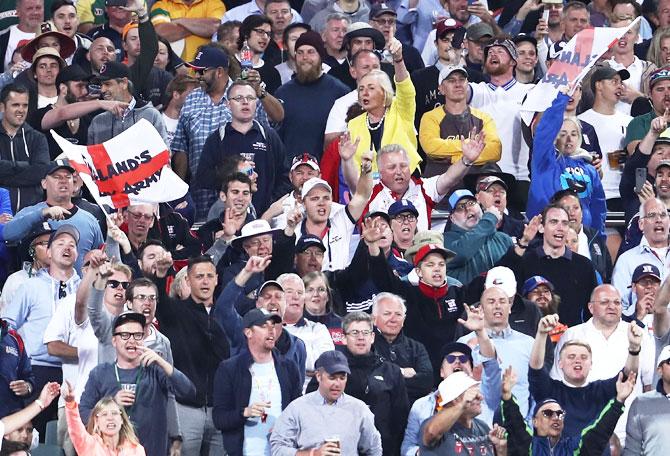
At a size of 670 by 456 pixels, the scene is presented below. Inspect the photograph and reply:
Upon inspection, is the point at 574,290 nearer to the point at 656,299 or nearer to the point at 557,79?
Answer: the point at 656,299

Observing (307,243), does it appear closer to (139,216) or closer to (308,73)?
(139,216)

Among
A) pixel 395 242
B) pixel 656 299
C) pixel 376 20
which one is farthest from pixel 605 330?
pixel 376 20

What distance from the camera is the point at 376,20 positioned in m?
22.5

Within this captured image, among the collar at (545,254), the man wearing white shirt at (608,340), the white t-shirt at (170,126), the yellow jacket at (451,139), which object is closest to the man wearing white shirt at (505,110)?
the yellow jacket at (451,139)

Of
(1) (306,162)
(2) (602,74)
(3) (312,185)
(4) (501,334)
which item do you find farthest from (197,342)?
(2) (602,74)

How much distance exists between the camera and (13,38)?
73.2ft

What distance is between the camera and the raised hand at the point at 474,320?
1717 cm

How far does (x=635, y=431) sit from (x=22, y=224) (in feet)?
16.6

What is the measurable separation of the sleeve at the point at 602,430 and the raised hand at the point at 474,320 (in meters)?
1.08

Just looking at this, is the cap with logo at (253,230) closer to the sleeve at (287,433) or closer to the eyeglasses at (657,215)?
the sleeve at (287,433)

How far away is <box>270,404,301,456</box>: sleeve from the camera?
53.2 ft

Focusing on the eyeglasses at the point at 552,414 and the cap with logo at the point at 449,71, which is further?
the cap with logo at the point at 449,71

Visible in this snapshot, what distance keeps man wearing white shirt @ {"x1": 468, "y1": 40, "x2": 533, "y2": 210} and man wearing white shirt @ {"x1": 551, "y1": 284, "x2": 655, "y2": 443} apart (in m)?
2.96

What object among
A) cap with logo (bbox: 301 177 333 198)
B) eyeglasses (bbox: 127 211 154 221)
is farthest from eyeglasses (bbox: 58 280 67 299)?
cap with logo (bbox: 301 177 333 198)
